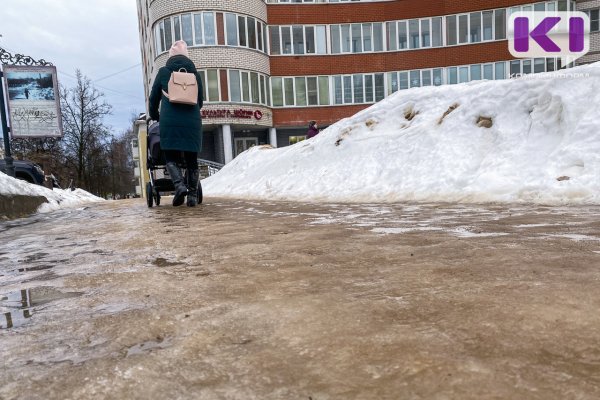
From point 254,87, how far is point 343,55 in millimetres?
6003

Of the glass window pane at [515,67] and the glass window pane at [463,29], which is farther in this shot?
the glass window pane at [463,29]

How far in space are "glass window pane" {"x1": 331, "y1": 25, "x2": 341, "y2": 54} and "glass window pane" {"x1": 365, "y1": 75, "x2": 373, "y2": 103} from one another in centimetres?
243

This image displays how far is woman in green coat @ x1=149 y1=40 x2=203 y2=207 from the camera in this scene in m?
6.54

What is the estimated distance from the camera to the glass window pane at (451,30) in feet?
85.3

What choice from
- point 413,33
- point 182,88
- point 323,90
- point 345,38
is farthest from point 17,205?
point 413,33

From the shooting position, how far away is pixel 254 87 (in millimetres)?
24781

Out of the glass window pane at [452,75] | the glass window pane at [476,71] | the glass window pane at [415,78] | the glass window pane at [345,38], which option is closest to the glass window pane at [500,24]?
the glass window pane at [476,71]

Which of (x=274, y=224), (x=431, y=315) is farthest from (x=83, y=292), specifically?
(x=274, y=224)

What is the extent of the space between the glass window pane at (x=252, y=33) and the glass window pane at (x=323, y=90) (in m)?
4.46

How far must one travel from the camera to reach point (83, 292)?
6.81 ft

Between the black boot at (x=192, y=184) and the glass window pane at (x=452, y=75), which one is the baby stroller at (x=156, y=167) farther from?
the glass window pane at (x=452, y=75)

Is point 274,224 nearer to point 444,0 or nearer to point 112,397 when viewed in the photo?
point 112,397

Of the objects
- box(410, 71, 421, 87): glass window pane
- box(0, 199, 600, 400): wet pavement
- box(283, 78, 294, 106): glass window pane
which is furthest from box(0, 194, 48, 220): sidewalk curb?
box(410, 71, 421, 87): glass window pane

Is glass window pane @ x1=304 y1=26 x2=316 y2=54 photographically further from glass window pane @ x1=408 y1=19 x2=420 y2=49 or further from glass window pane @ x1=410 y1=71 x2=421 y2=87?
glass window pane @ x1=410 y1=71 x2=421 y2=87
